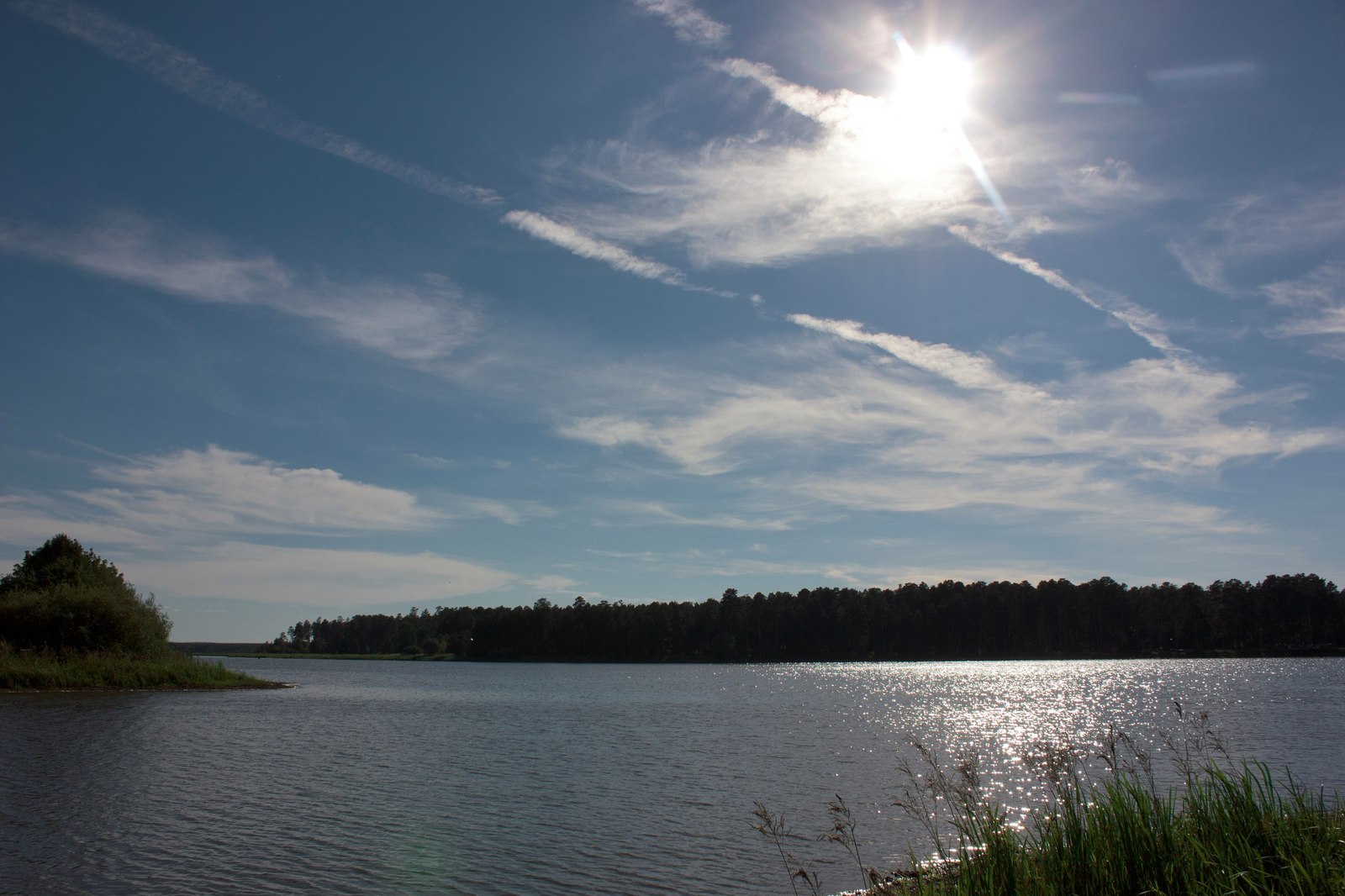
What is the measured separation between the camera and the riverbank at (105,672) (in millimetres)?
62562

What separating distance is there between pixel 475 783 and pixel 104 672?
2158 inches

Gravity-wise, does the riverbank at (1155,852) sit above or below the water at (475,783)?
above

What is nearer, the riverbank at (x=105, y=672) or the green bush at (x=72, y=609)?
the riverbank at (x=105, y=672)

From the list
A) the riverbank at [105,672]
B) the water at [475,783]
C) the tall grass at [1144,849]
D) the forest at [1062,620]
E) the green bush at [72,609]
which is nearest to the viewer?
the tall grass at [1144,849]

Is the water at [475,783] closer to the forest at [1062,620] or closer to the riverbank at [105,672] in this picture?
the riverbank at [105,672]

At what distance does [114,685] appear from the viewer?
2699 inches

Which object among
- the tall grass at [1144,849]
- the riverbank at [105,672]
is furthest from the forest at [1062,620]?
the tall grass at [1144,849]

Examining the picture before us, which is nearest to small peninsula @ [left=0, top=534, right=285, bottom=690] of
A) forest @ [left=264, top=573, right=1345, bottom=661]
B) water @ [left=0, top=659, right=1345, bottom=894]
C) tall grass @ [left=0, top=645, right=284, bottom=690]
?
tall grass @ [left=0, top=645, right=284, bottom=690]

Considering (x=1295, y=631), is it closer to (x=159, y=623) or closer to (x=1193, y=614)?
(x=1193, y=614)

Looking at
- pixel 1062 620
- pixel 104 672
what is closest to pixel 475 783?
pixel 104 672

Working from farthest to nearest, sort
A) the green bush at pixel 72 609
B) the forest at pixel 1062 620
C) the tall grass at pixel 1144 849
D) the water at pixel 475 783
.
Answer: the forest at pixel 1062 620 < the green bush at pixel 72 609 < the water at pixel 475 783 < the tall grass at pixel 1144 849

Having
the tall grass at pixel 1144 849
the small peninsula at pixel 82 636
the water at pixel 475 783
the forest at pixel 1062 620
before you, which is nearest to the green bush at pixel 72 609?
the small peninsula at pixel 82 636

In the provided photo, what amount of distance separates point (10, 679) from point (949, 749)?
220 ft

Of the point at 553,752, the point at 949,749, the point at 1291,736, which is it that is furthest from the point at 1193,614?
the point at 553,752
